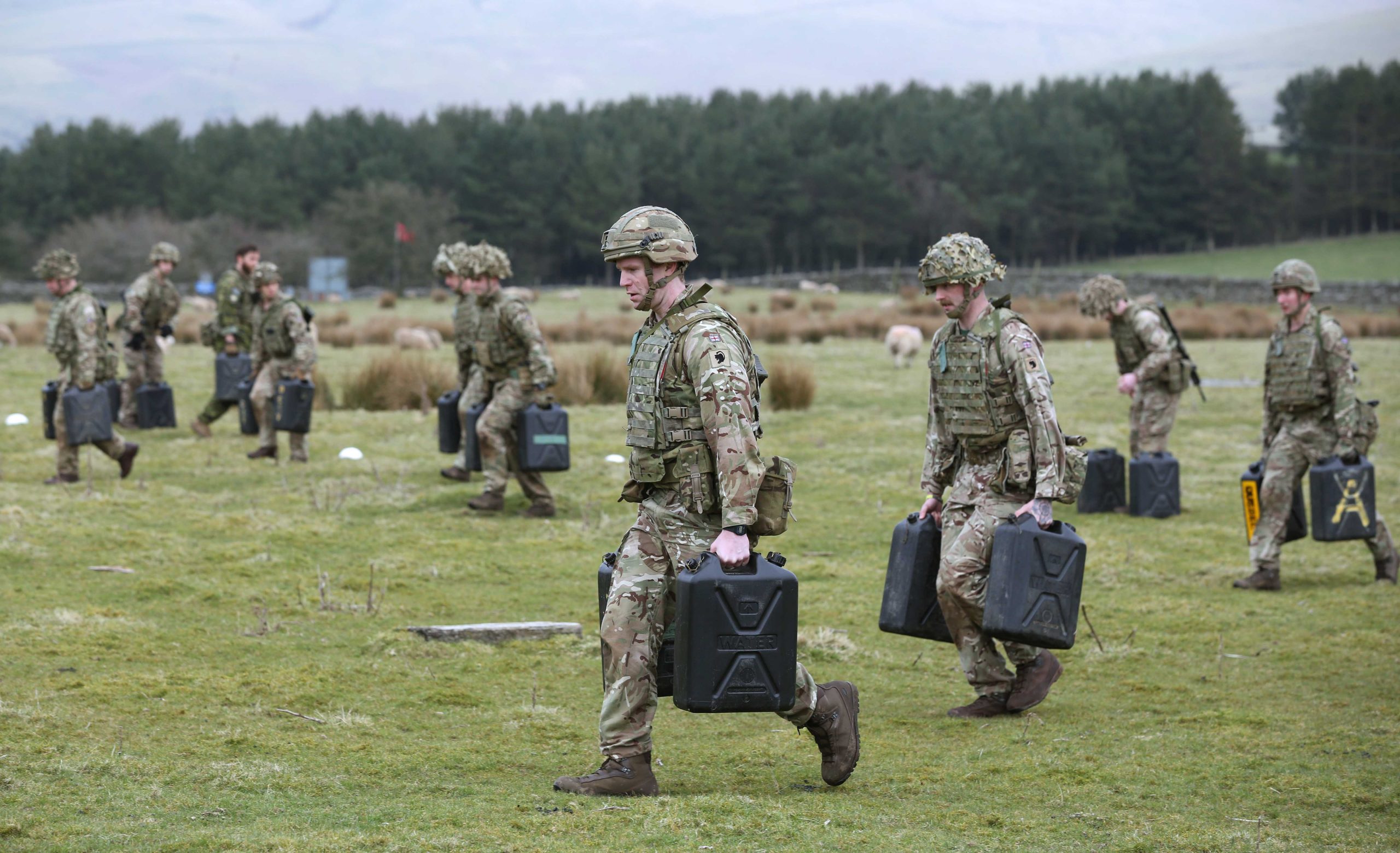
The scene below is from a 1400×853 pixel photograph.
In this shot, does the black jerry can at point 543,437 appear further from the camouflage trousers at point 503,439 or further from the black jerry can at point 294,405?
the black jerry can at point 294,405

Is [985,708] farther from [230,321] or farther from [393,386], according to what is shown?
[393,386]

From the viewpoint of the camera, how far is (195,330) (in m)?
30.0

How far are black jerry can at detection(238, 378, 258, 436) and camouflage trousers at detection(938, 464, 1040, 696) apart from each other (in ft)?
33.7

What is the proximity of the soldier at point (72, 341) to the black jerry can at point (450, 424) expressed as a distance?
9.37 feet

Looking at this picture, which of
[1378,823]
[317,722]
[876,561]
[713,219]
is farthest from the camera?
[713,219]

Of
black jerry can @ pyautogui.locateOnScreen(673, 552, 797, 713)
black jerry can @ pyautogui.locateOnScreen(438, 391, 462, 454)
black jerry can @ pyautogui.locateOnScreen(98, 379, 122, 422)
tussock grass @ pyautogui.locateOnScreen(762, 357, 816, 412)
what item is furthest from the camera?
tussock grass @ pyautogui.locateOnScreen(762, 357, 816, 412)

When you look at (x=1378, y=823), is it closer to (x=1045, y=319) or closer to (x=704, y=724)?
(x=704, y=724)

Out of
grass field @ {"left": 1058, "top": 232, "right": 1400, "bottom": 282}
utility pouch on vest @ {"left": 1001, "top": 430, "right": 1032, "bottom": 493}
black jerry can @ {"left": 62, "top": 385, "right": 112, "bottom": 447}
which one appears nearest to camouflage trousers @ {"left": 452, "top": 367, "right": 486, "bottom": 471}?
black jerry can @ {"left": 62, "top": 385, "right": 112, "bottom": 447}

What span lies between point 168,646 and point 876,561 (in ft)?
17.7

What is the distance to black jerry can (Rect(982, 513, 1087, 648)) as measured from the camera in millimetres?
6473

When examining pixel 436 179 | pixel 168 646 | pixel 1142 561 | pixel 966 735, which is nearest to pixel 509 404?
pixel 168 646

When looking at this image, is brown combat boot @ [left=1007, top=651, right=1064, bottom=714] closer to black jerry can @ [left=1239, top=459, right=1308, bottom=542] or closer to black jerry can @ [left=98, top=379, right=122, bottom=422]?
black jerry can @ [left=1239, top=459, right=1308, bottom=542]

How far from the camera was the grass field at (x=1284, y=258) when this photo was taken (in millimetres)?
70250

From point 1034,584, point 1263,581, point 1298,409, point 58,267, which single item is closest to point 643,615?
point 1034,584
